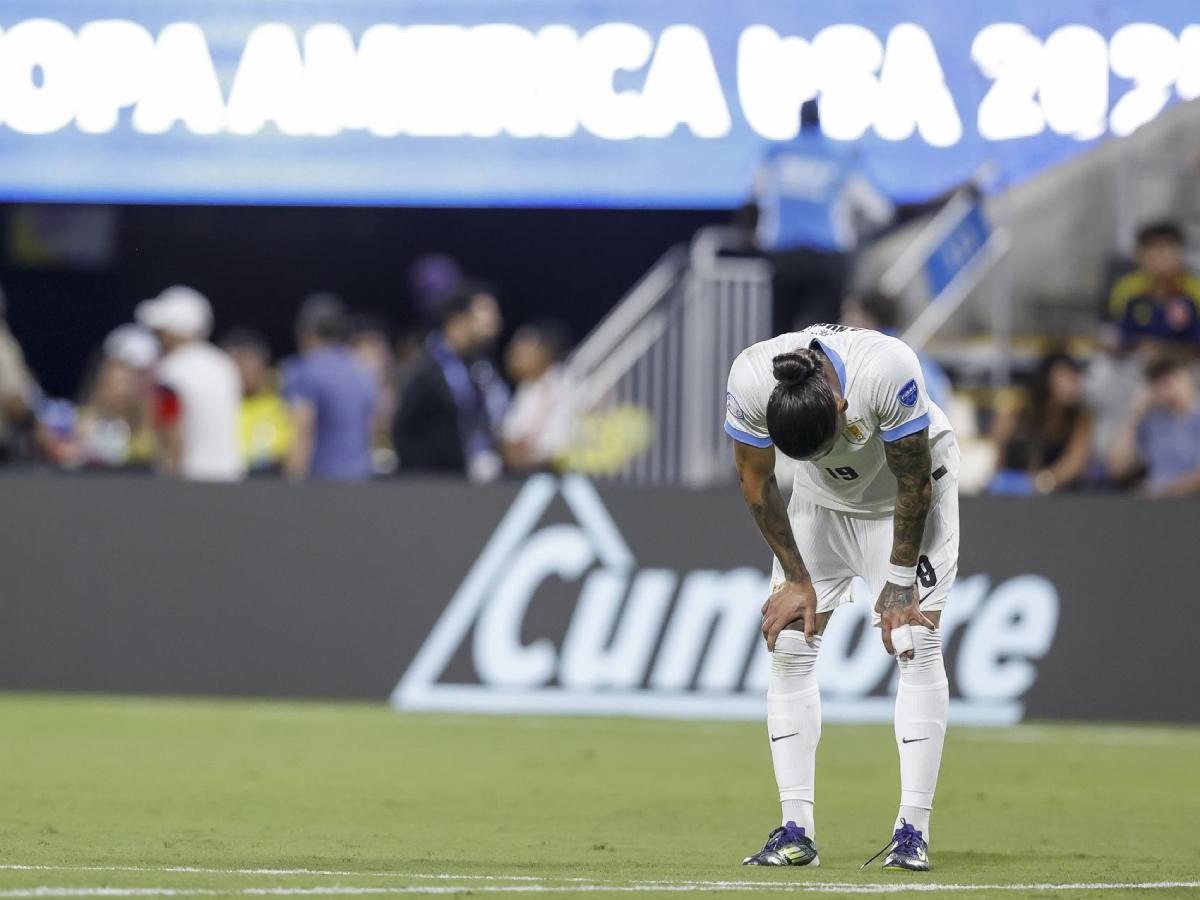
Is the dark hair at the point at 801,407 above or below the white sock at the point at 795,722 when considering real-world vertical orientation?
above

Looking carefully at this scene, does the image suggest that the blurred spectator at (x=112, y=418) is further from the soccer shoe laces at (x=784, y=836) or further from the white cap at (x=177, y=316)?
the soccer shoe laces at (x=784, y=836)

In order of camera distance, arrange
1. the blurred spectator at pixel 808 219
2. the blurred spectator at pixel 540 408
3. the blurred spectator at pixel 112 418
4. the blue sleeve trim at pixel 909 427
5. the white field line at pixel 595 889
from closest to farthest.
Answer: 1. the white field line at pixel 595 889
2. the blue sleeve trim at pixel 909 427
3. the blurred spectator at pixel 808 219
4. the blurred spectator at pixel 540 408
5. the blurred spectator at pixel 112 418

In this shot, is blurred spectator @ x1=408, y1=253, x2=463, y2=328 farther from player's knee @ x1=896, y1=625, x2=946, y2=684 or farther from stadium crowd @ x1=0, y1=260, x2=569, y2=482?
player's knee @ x1=896, y1=625, x2=946, y2=684

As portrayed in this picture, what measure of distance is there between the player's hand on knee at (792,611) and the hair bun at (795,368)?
36.9 inches

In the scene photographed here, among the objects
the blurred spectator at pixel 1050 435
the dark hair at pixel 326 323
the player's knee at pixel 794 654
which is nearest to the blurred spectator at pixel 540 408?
the dark hair at pixel 326 323

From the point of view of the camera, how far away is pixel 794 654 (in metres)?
7.10

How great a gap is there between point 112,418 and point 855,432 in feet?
34.9

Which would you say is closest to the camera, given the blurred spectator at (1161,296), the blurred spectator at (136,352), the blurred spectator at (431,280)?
the blurred spectator at (1161,296)

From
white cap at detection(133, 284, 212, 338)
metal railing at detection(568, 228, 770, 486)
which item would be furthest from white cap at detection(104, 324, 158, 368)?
metal railing at detection(568, 228, 770, 486)

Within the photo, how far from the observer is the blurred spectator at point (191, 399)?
43.8ft

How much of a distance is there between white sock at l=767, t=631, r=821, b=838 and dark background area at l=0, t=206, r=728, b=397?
43.0ft

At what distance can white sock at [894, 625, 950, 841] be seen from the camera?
6914 mm

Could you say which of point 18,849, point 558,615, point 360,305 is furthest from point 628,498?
point 360,305

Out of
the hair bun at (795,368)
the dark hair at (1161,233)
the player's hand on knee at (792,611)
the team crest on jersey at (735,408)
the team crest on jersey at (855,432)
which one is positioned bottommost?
the player's hand on knee at (792,611)
